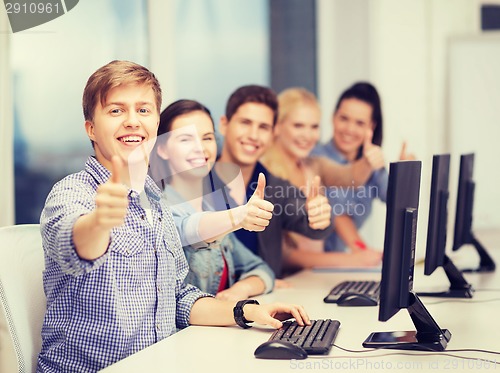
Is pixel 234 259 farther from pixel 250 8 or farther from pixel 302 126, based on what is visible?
pixel 250 8

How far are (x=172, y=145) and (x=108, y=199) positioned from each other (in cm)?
77

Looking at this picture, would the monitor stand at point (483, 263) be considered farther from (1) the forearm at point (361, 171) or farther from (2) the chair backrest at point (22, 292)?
(2) the chair backrest at point (22, 292)

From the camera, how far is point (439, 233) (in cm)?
242

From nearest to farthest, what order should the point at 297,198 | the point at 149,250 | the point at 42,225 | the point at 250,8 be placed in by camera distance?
the point at 42,225, the point at 149,250, the point at 297,198, the point at 250,8

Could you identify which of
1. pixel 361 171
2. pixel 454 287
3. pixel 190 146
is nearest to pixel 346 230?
pixel 361 171

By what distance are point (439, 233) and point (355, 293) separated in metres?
0.33

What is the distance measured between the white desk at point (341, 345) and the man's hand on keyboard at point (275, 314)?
3 centimetres

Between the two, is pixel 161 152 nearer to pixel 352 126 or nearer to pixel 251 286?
pixel 251 286

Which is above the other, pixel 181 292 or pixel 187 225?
pixel 187 225

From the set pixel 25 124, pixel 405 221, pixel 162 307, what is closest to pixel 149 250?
pixel 162 307

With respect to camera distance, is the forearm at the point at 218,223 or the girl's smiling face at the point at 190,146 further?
the girl's smiling face at the point at 190,146

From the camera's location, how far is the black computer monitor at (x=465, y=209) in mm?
2930

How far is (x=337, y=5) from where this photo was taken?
5.14m

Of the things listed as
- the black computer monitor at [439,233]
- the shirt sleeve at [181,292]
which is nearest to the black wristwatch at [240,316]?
the shirt sleeve at [181,292]
